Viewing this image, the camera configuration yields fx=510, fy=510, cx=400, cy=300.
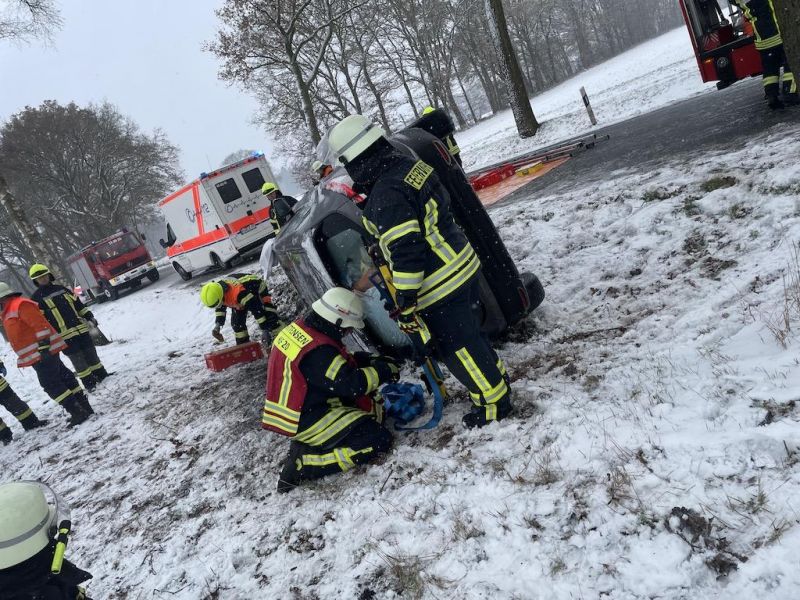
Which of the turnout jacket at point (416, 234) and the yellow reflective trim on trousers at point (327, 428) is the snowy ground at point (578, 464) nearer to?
the yellow reflective trim on trousers at point (327, 428)

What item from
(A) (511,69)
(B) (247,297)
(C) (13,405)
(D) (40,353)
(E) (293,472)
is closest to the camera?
(E) (293,472)

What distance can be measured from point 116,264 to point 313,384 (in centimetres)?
1960

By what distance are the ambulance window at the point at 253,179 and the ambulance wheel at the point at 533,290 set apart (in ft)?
35.1

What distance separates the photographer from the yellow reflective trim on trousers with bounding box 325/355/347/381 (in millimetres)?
3330

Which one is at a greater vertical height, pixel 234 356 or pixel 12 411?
pixel 12 411

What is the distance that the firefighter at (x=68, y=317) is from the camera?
7.07 metres

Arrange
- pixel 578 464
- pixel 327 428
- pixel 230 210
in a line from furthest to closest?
pixel 230 210 → pixel 327 428 → pixel 578 464

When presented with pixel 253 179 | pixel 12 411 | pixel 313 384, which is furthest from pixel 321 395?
pixel 253 179

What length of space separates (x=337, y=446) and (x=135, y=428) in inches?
137

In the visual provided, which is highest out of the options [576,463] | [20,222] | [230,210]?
[20,222]

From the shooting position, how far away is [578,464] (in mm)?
2572

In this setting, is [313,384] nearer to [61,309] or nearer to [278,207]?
[278,207]

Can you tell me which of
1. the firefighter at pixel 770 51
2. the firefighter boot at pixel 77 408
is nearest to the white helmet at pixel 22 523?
the firefighter boot at pixel 77 408

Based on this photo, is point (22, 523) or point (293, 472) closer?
point (22, 523)
